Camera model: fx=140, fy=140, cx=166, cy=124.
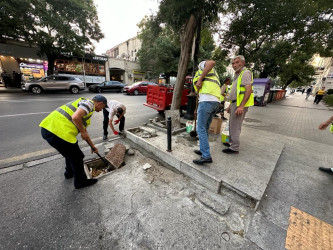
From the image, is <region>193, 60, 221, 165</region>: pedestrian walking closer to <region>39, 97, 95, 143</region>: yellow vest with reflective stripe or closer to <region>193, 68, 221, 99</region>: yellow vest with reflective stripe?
<region>193, 68, 221, 99</region>: yellow vest with reflective stripe

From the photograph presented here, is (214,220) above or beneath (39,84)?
beneath

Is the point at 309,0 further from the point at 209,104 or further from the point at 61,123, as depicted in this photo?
the point at 61,123

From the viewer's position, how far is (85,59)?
19.0 meters

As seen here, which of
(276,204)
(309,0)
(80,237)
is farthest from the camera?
(309,0)

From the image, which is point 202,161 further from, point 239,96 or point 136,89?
point 136,89

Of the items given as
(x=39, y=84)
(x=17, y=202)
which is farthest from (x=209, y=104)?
(x=39, y=84)

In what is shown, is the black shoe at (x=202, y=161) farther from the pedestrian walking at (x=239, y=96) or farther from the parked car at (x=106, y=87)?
the parked car at (x=106, y=87)

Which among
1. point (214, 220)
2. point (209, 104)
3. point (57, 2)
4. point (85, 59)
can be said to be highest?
point (57, 2)

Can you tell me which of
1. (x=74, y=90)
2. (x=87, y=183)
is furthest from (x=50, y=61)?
(x=87, y=183)

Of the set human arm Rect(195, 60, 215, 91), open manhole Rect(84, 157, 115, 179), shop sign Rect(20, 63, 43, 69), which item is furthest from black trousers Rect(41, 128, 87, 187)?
shop sign Rect(20, 63, 43, 69)

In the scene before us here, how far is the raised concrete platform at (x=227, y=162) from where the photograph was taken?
7.04 ft

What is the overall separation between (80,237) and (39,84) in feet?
Answer: 49.5

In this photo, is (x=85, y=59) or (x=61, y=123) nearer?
(x=61, y=123)

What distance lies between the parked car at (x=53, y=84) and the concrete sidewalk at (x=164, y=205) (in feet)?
42.5
